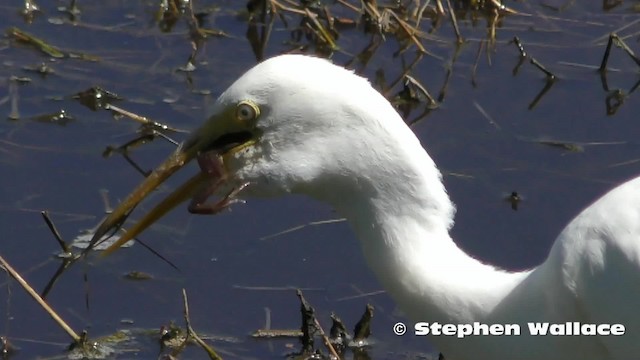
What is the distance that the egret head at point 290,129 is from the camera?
582cm

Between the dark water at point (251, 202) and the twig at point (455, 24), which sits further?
the twig at point (455, 24)

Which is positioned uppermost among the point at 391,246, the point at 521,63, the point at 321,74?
the point at 321,74

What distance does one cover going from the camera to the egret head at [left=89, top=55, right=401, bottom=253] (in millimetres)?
5820

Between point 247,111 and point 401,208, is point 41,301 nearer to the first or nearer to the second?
point 247,111

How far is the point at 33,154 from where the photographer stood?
9039 mm

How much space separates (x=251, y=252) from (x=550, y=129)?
79.6 inches

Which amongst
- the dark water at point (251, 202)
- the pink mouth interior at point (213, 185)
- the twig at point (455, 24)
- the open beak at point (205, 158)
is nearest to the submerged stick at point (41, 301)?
the dark water at point (251, 202)

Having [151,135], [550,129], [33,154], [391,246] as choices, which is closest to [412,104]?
[550,129]

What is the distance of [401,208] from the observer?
19.4ft

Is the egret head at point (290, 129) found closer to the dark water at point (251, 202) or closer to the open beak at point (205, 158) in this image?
the open beak at point (205, 158)

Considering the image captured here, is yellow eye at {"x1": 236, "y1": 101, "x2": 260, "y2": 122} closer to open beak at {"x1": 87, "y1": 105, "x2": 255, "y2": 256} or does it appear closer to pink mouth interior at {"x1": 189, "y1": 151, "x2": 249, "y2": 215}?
open beak at {"x1": 87, "y1": 105, "x2": 255, "y2": 256}

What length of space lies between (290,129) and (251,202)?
9.08 feet

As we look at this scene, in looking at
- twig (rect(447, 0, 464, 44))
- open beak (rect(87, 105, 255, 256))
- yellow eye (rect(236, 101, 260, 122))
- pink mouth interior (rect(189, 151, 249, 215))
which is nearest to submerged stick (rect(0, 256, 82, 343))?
open beak (rect(87, 105, 255, 256))

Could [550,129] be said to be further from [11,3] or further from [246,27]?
[11,3]
